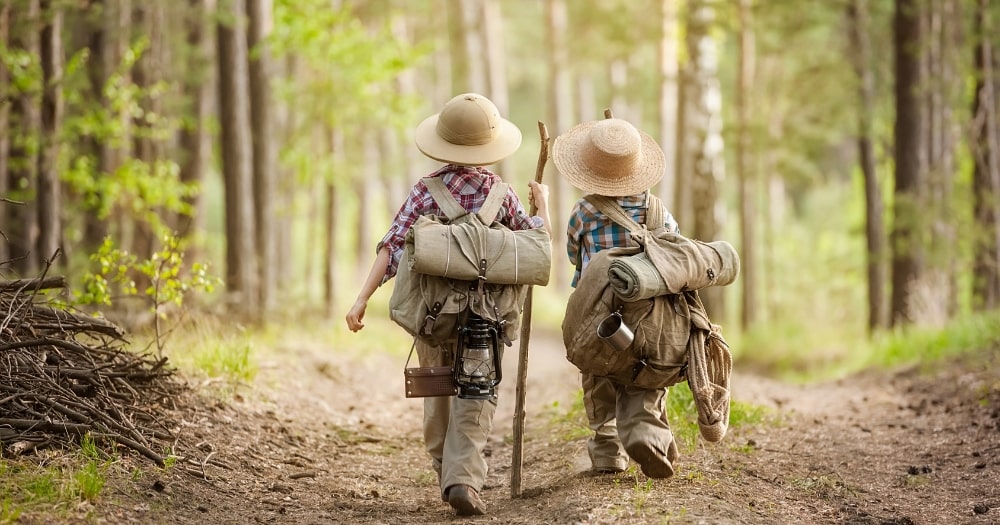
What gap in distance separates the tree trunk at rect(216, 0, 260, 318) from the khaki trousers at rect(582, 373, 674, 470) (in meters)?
7.10

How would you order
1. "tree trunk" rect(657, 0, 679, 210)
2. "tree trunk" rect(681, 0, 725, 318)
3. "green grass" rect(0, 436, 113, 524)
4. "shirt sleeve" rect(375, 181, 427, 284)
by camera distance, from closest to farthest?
1. "green grass" rect(0, 436, 113, 524)
2. "shirt sleeve" rect(375, 181, 427, 284)
3. "tree trunk" rect(681, 0, 725, 318)
4. "tree trunk" rect(657, 0, 679, 210)

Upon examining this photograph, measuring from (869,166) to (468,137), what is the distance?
1234cm

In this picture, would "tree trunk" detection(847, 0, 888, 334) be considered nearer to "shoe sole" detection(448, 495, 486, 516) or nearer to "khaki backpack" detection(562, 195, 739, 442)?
"khaki backpack" detection(562, 195, 739, 442)

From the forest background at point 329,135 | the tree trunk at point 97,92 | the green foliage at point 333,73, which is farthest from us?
the green foliage at point 333,73

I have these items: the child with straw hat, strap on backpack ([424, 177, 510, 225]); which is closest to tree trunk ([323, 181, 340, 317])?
the child with straw hat

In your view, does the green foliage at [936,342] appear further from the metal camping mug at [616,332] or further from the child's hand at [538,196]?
the child's hand at [538,196]

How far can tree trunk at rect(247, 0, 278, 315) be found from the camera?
43.7 ft

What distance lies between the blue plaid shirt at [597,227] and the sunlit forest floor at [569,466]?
1.34 metres

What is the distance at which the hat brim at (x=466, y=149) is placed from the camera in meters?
5.23

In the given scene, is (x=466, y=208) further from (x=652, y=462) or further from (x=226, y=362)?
(x=226, y=362)

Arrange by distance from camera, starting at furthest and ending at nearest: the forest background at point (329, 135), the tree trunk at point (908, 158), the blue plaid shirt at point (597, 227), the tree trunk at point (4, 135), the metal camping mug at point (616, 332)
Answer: the tree trunk at point (908, 158) → the forest background at point (329, 135) → the tree trunk at point (4, 135) → the blue plaid shirt at point (597, 227) → the metal camping mug at point (616, 332)

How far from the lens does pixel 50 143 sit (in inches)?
362

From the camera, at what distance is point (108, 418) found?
548 cm

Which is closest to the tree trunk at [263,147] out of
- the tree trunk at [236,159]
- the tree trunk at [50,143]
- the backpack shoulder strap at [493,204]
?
the tree trunk at [236,159]
